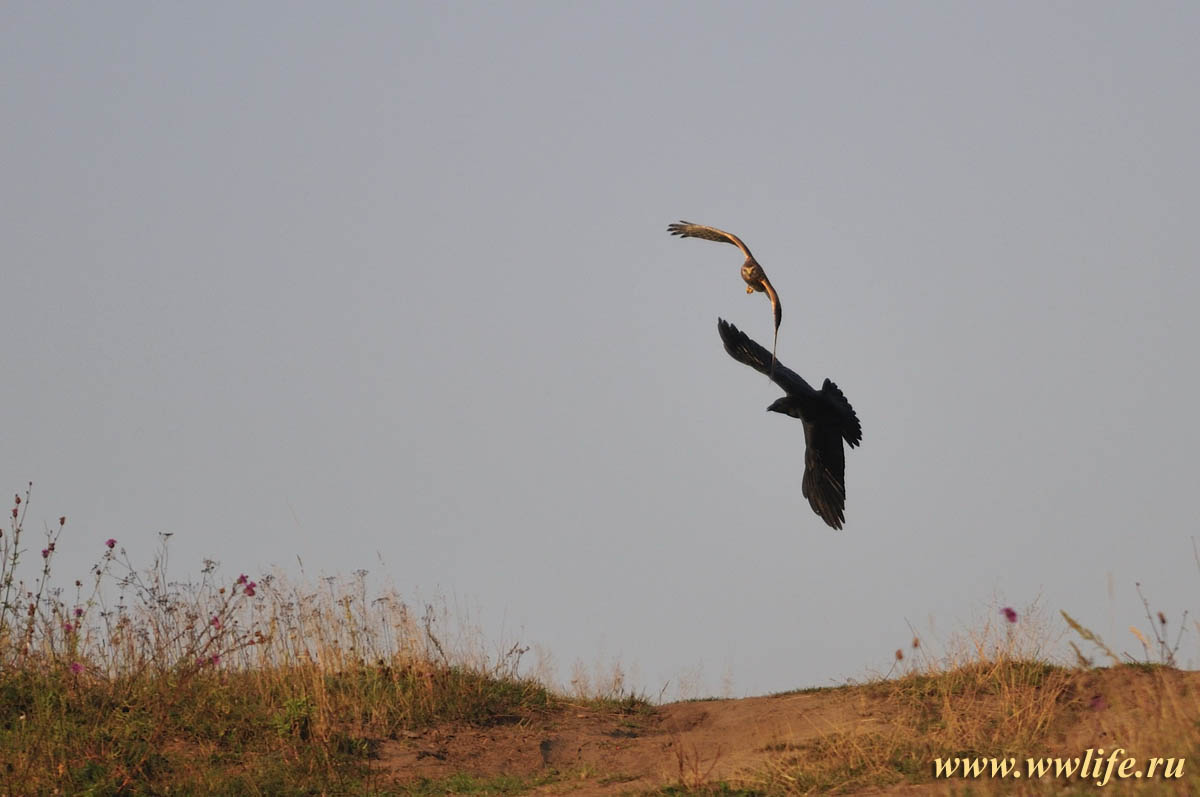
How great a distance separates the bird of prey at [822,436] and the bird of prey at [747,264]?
21cm

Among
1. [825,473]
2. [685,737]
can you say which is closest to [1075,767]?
[685,737]

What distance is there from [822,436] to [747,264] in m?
1.49

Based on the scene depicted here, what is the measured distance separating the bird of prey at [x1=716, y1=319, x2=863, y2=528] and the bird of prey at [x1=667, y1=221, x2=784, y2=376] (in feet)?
0.68

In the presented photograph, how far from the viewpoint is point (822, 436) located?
9.38 meters

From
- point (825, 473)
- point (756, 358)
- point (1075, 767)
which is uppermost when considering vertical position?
point (756, 358)

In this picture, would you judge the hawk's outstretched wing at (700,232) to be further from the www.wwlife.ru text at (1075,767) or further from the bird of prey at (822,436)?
the www.wwlife.ru text at (1075,767)

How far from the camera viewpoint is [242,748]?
815 cm

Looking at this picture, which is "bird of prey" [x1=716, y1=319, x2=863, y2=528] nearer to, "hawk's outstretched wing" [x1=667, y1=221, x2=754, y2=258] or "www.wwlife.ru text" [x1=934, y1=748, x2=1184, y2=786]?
"hawk's outstretched wing" [x1=667, y1=221, x2=754, y2=258]

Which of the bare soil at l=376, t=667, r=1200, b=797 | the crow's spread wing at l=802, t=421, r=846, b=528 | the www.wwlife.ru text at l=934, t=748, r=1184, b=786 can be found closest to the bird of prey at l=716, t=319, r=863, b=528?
the crow's spread wing at l=802, t=421, r=846, b=528

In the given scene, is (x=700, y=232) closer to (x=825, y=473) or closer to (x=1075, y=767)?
(x=825, y=473)

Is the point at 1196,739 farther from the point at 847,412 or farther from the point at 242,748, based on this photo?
the point at 242,748

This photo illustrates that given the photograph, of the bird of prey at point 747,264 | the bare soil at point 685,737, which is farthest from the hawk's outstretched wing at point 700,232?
the bare soil at point 685,737

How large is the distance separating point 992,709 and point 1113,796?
119 inches

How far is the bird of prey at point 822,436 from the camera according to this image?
30.5 ft
